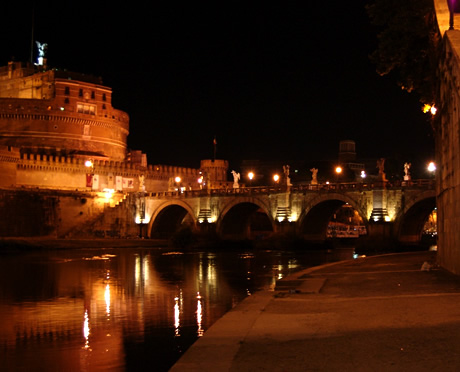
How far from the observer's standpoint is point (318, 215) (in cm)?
6100

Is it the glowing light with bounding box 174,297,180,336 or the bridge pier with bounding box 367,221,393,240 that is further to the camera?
the bridge pier with bounding box 367,221,393,240

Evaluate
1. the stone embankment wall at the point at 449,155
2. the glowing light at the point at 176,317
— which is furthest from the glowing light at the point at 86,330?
the stone embankment wall at the point at 449,155

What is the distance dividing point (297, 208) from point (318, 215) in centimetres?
261

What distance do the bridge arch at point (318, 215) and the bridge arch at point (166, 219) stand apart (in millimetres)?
16195

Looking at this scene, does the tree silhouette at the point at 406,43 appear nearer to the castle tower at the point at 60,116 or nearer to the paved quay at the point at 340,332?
the paved quay at the point at 340,332

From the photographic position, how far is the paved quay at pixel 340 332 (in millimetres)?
7906

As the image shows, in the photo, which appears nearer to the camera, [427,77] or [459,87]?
[459,87]

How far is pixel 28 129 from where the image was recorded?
79.1 m

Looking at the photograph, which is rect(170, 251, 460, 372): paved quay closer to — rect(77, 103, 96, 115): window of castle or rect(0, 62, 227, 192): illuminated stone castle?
rect(0, 62, 227, 192): illuminated stone castle

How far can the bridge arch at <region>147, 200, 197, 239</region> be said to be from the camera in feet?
240

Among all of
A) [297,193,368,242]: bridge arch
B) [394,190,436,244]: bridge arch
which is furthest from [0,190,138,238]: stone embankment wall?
[394,190,436,244]: bridge arch

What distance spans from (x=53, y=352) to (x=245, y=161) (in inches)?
4224

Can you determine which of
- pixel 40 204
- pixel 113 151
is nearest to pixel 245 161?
pixel 113 151

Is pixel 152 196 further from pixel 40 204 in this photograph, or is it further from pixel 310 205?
pixel 310 205
